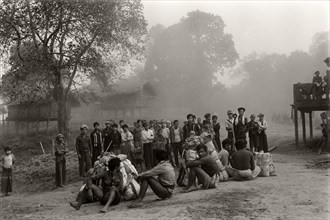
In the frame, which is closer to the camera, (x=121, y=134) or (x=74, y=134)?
(x=121, y=134)

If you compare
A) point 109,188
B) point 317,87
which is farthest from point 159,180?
point 317,87

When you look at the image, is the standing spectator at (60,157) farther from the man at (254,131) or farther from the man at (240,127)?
the man at (254,131)

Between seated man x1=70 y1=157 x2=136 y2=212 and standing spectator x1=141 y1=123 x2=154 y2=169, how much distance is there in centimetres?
447

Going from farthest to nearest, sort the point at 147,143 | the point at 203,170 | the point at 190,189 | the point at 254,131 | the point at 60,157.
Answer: the point at 254,131, the point at 60,157, the point at 147,143, the point at 203,170, the point at 190,189

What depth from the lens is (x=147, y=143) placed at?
43.9ft

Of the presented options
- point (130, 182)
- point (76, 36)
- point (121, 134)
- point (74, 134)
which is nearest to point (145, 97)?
point (74, 134)

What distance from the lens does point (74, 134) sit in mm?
30672

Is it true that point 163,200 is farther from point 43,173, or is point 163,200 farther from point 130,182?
point 43,173

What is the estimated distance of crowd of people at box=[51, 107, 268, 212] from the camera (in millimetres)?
8508

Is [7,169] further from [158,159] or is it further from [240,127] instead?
[240,127]

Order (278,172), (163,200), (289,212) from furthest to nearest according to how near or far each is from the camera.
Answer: (278,172)
(163,200)
(289,212)

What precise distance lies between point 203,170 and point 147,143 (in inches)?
173

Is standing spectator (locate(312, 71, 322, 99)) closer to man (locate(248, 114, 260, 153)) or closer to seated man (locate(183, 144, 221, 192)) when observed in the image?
man (locate(248, 114, 260, 153))

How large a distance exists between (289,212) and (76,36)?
18.0m
